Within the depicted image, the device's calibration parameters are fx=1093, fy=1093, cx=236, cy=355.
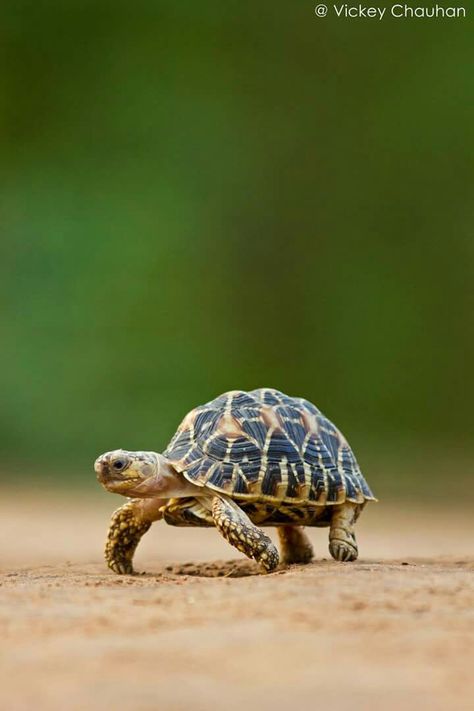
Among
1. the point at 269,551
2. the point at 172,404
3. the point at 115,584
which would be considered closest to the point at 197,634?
the point at 115,584

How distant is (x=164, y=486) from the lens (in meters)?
4.18

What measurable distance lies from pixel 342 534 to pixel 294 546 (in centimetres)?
41

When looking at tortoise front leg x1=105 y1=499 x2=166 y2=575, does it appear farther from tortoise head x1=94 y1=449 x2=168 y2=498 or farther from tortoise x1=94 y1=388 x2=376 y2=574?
tortoise head x1=94 y1=449 x2=168 y2=498

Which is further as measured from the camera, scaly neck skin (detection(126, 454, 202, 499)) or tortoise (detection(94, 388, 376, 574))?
scaly neck skin (detection(126, 454, 202, 499))

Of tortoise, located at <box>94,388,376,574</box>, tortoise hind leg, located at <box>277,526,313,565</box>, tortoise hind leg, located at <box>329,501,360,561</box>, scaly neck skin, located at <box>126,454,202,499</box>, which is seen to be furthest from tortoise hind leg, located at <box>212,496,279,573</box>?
tortoise hind leg, located at <box>277,526,313,565</box>

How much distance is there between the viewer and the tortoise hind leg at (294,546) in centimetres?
469

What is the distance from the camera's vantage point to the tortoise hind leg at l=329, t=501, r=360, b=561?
4332mm

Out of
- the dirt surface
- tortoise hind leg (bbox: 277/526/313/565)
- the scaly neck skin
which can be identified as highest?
the scaly neck skin

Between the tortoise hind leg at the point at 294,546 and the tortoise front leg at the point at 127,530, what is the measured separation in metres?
0.61

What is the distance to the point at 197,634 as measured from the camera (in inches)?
92.7

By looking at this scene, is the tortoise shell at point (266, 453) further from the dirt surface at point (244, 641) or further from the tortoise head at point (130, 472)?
the dirt surface at point (244, 641)

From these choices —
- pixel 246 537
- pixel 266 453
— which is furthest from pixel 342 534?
pixel 246 537

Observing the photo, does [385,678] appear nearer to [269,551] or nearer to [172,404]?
[269,551]

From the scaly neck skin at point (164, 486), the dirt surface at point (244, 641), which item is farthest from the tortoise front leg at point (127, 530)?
the dirt surface at point (244, 641)
